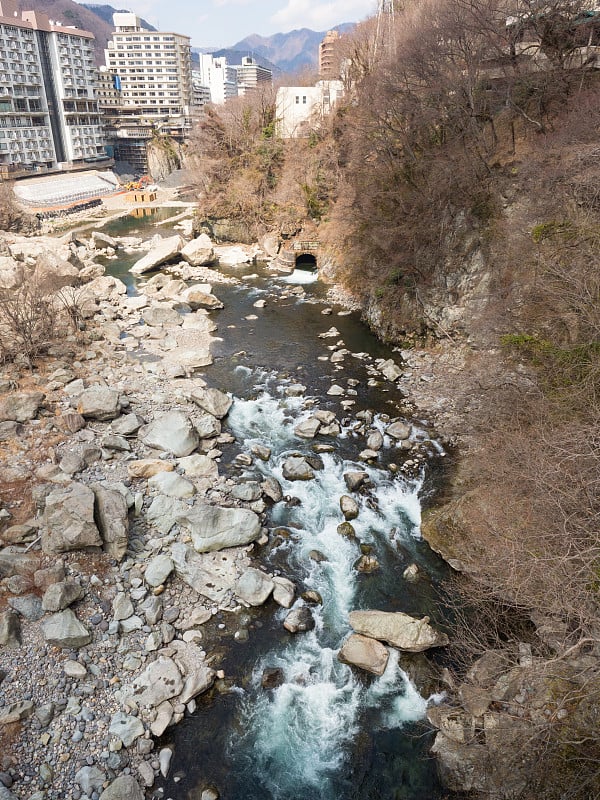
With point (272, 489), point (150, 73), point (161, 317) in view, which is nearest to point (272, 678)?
point (272, 489)

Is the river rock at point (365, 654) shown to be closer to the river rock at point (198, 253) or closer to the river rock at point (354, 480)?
the river rock at point (354, 480)

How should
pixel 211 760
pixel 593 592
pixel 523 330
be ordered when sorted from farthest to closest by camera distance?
pixel 523 330, pixel 211 760, pixel 593 592

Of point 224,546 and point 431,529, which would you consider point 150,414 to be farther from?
point 431,529

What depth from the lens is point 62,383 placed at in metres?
17.2

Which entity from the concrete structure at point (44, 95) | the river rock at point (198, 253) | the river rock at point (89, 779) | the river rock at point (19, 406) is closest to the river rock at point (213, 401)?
the river rock at point (19, 406)

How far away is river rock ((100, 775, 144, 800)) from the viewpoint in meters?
6.85

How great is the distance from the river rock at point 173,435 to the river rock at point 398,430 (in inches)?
223

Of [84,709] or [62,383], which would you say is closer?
[84,709]

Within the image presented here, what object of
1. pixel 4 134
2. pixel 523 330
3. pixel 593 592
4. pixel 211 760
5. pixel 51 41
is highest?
pixel 51 41

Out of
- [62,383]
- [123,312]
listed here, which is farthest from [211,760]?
[123,312]

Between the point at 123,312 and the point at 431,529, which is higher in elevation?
the point at 123,312

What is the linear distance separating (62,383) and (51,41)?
6727 centimetres

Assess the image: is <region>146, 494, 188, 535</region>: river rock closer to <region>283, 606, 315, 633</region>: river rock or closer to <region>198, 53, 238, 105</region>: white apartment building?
<region>283, 606, 315, 633</region>: river rock

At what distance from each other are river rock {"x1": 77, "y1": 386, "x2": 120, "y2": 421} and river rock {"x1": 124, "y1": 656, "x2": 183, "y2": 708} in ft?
27.4
